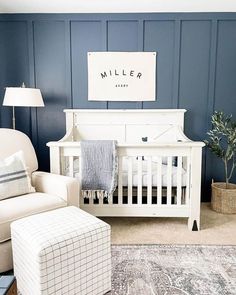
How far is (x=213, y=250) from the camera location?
2.18 metres

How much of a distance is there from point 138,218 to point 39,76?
6.58 ft

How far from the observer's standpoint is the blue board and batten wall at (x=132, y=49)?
3.21 m

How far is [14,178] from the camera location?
2.06 m

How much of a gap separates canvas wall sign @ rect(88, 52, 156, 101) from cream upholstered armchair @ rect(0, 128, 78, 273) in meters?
1.20

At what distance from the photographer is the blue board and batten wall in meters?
3.21

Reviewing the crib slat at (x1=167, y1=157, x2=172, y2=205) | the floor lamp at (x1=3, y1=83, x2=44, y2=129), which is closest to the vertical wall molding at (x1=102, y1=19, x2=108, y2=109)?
the floor lamp at (x1=3, y1=83, x2=44, y2=129)

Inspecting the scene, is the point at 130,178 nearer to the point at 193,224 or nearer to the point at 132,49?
the point at 193,224

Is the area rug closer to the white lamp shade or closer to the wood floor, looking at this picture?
the wood floor

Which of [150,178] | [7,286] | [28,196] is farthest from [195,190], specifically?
[7,286]

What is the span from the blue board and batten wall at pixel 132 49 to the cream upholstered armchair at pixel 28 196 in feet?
3.30

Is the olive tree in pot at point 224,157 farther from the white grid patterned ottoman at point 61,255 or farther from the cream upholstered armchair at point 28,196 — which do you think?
the white grid patterned ottoman at point 61,255

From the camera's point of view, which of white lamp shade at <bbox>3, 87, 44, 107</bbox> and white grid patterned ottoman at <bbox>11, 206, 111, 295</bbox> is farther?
white lamp shade at <bbox>3, 87, 44, 107</bbox>

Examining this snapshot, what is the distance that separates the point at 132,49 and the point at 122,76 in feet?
1.09

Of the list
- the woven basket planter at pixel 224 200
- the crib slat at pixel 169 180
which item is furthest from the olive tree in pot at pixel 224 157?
the crib slat at pixel 169 180
